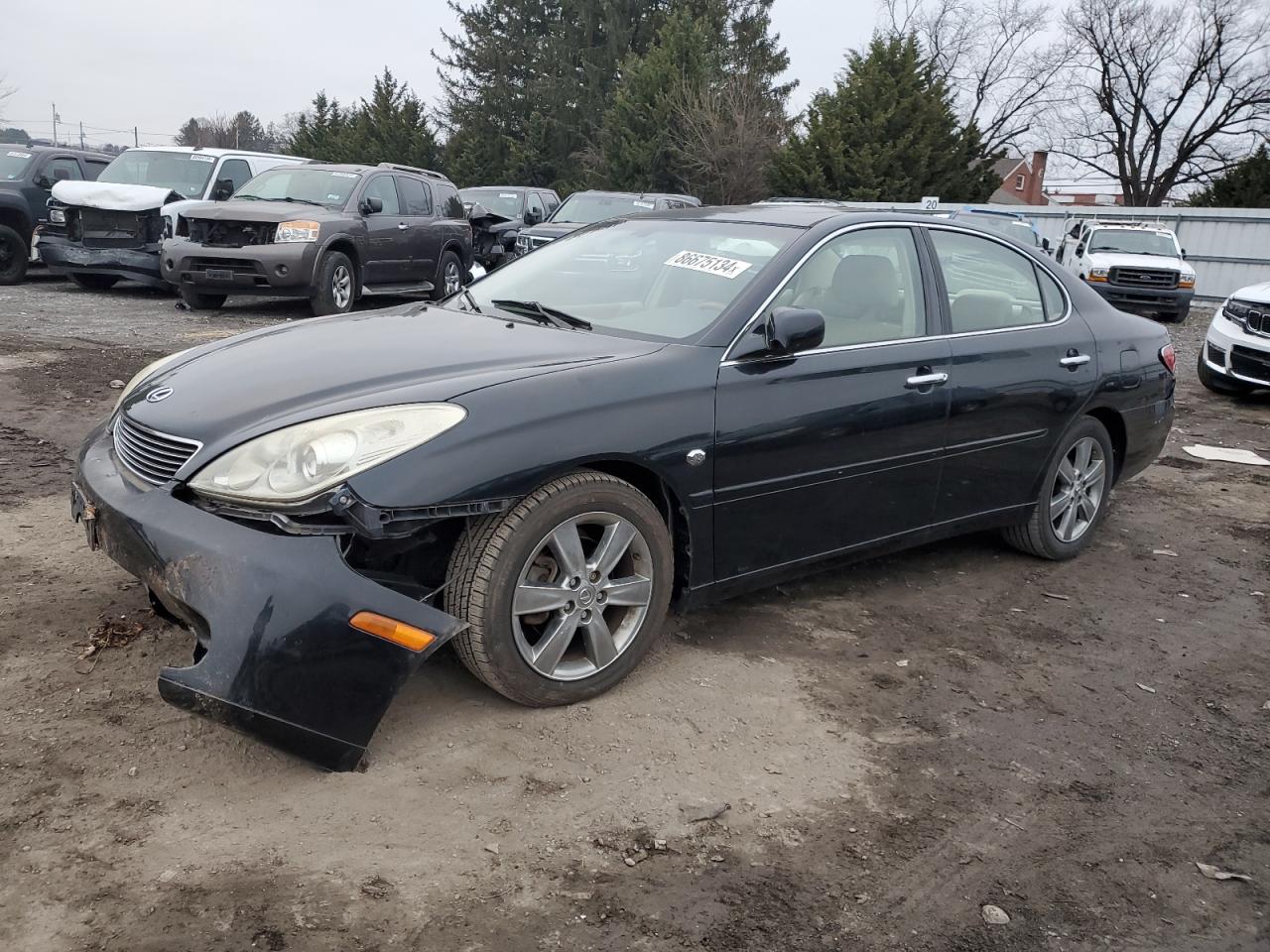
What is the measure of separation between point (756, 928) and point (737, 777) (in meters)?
0.68

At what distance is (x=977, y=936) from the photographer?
256 cm

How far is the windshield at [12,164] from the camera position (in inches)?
549

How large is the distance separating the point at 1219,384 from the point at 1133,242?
1133cm

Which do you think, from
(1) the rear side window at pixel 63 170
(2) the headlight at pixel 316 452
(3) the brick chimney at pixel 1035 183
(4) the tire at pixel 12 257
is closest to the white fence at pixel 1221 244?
(1) the rear side window at pixel 63 170

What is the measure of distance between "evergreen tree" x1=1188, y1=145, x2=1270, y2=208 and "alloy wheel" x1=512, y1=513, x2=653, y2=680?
106 ft

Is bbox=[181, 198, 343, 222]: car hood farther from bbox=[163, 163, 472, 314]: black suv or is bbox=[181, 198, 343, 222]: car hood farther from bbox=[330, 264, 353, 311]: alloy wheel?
bbox=[330, 264, 353, 311]: alloy wheel

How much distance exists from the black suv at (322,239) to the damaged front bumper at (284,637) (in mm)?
9132

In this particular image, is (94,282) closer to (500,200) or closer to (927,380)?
(500,200)

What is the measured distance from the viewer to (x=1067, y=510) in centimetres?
530

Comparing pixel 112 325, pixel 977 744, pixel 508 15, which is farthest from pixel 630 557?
pixel 508 15

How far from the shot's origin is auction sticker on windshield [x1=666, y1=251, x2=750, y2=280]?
414 cm

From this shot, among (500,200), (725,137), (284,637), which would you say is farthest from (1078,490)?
(725,137)

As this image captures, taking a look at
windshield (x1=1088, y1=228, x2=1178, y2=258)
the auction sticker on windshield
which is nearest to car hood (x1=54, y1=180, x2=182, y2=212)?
the auction sticker on windshield

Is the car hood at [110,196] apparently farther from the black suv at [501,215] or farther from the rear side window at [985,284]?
the rear side window at [985,284]
